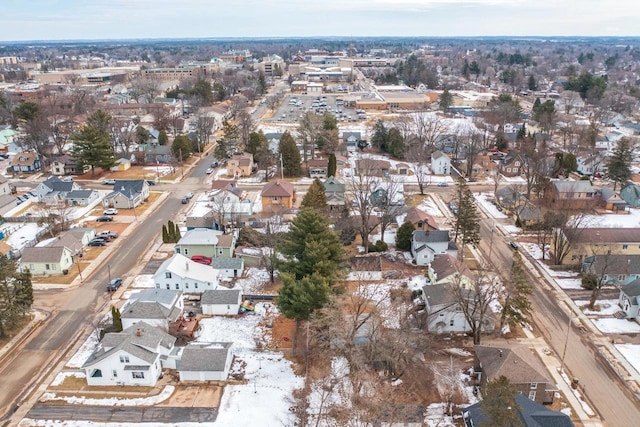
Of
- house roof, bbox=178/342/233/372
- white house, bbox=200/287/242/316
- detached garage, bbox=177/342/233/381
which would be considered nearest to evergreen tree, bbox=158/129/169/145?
white house, bbox=200/287/242/316

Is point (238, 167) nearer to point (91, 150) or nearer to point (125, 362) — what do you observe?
point (91, 150)

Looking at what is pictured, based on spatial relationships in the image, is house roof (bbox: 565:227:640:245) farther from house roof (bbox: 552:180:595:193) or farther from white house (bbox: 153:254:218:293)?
white house (bbox: 153:254:218:293)

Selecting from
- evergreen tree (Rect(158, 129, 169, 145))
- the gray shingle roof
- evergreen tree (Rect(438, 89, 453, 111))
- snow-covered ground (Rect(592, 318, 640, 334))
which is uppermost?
evergreen tree (Rect(438, 89, 453, 111))

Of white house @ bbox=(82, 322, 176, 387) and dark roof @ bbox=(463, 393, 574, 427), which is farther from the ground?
dark roof @ bbox=(463, 393, 574, 427)

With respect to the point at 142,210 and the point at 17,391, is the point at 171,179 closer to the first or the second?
the point at 142,210

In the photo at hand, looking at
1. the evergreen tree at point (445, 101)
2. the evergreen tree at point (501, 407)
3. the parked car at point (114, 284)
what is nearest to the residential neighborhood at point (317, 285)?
the evergreen tree at point (501, 407)

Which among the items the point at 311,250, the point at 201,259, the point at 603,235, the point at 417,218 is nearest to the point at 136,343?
the point at 311,250

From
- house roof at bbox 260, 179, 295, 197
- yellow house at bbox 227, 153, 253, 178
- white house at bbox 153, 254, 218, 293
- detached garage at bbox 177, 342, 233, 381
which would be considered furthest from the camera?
yellow house at bbox 227, 153, 253, 178

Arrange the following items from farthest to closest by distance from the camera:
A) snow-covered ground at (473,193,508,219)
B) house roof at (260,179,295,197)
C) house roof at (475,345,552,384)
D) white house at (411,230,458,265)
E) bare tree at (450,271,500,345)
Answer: snow-covered ground at (473,193,508,219), house roof at (260,179,295,197), white house at (411,230,458,265), bare tree at (450,271,500,345), house roof at (475,345,552,384)
